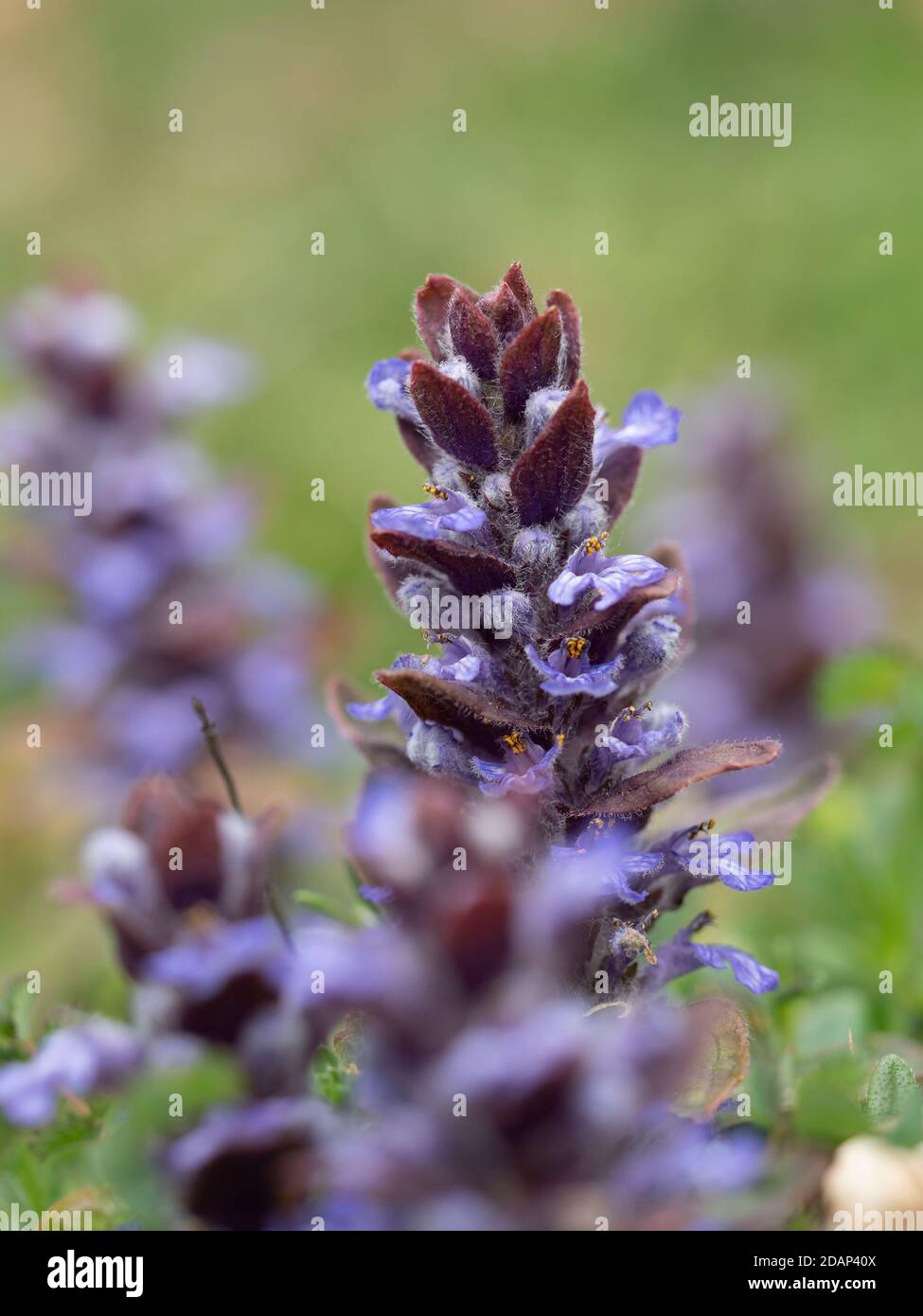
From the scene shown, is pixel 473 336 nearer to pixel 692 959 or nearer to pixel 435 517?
pixel 435 517

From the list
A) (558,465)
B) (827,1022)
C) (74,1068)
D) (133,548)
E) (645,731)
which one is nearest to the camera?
(74,1068)

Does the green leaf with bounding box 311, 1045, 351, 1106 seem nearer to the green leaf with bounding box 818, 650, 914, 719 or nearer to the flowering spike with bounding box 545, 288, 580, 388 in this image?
the flowering spike with bounding box 545, 288, 580, 388

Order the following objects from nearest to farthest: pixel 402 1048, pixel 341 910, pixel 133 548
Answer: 1. pixel 402 1048
2. pixel 341 910
3. pixel 133 548

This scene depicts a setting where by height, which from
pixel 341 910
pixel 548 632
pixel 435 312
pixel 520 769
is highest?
pixel 435 312

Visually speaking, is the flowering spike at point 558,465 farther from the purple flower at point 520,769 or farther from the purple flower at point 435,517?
the purple flower at point 520,769

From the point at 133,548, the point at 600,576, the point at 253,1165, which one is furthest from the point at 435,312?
the point at 133,548
